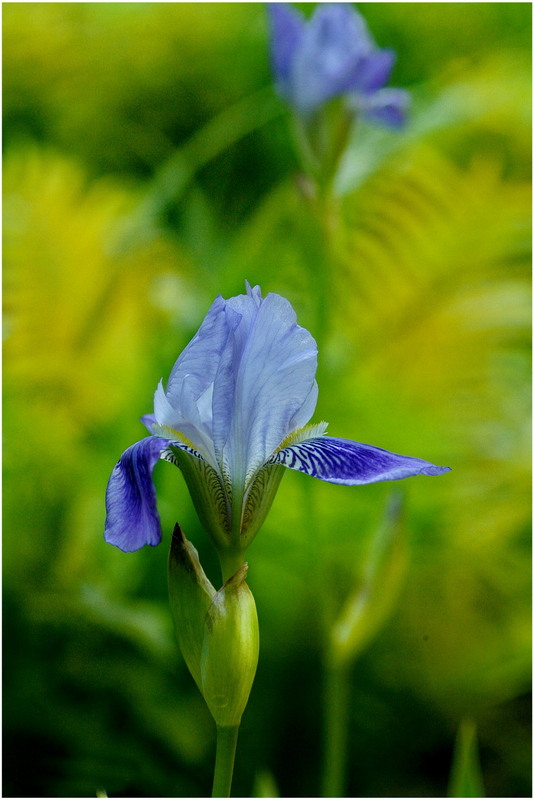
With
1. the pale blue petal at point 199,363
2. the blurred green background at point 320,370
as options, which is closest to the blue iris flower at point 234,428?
the pale blue petal at point 199,363

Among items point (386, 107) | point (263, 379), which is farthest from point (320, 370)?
point (263, 379)

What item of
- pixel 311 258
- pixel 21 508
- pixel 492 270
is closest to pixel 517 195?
pixel 492 270

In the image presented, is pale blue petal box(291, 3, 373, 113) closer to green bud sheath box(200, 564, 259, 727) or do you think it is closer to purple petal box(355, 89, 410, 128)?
purple petal box(355, 89, 410, 128)

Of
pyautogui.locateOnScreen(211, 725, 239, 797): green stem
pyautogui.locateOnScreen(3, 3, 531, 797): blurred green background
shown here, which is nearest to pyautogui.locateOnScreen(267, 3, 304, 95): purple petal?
pyautogui.locateOnScreen(3, 3, 531, 797): blurred green background

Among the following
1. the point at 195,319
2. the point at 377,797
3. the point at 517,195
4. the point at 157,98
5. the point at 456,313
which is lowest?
the point at 377,797

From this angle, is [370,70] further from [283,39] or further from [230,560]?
[230,560]

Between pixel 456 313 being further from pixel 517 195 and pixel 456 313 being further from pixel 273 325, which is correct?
pixel 273 325
